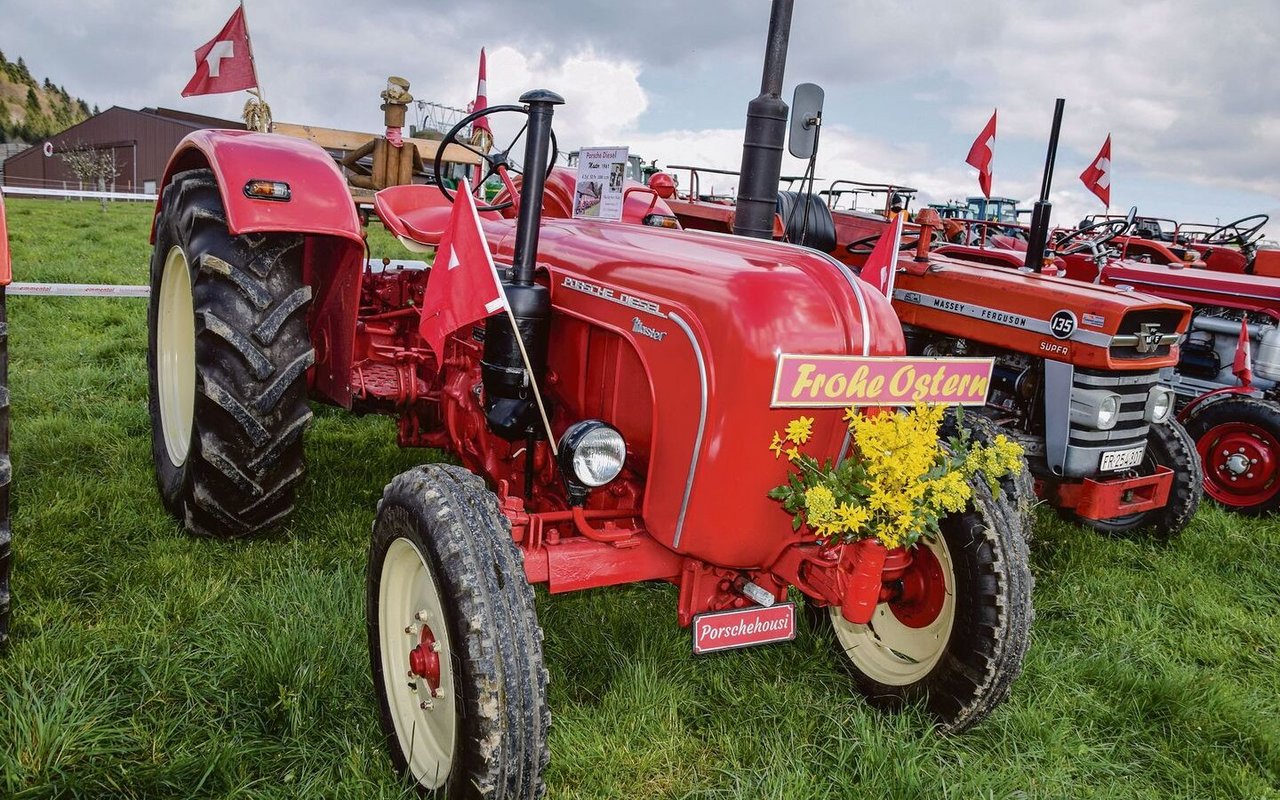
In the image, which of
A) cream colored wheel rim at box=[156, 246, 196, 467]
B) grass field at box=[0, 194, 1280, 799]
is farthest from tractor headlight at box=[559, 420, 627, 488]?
cream colored wheel rim at box=[156, 246, 196, 467]

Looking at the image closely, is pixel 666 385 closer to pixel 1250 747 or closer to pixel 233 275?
pixel 233 275

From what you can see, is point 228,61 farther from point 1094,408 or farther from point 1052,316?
point 1094,408

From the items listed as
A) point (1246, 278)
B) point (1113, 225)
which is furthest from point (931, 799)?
point (1113, 225)

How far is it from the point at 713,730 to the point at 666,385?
0.98 m

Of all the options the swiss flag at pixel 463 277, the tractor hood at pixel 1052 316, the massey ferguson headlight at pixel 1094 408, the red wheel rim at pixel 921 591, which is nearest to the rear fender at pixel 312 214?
the swiss flag at pixel 463 277

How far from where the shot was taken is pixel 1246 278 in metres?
5.69

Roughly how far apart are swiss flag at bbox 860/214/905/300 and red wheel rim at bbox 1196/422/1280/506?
9.28 ft

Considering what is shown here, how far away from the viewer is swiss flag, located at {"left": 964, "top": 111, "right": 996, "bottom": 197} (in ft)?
21.2

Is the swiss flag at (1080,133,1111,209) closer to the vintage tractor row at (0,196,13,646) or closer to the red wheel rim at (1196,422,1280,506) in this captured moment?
the red wheel rim at (1196,422,1280,506)

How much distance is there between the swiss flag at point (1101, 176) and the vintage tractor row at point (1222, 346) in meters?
1.07

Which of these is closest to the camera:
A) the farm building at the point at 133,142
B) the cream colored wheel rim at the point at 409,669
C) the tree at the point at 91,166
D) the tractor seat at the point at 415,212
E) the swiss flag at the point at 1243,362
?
the cream colored wheel rim at the point at 409,669

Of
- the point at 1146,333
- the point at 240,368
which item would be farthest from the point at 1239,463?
the point at 240,368

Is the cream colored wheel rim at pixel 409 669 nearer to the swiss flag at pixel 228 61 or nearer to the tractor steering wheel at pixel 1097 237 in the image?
the swiss flag at pixel 228 61

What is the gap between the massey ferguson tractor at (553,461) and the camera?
1872 mm
